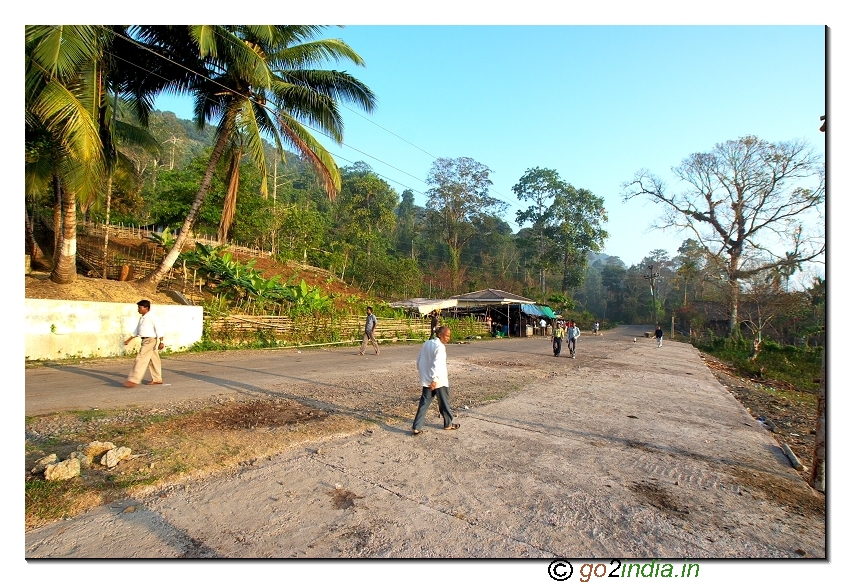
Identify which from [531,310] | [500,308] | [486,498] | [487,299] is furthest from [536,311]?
[486,498]

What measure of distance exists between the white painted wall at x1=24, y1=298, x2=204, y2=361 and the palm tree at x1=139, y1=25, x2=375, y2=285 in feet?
10.2

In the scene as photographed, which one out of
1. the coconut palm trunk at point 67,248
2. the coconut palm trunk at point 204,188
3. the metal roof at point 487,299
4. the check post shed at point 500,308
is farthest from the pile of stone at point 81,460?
the check post shed at point 500,308

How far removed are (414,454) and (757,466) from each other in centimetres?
373

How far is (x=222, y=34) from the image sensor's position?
11906 mm

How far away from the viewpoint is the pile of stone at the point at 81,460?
12.2 ft

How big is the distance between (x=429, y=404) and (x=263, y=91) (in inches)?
499

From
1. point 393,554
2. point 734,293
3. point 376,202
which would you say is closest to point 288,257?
point 376,202

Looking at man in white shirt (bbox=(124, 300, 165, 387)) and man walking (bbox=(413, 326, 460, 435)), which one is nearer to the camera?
man walking (bbox=(413, 326, 460, 435))

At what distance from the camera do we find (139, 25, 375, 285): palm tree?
506 inches

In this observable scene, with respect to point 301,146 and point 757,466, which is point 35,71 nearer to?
point 301,146

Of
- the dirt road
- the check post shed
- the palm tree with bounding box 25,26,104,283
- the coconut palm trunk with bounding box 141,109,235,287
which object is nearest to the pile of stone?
the dirt road

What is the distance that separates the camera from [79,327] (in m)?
10.7

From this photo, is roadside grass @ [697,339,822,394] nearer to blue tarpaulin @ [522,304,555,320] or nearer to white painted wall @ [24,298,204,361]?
blue tarpaulin @ [522,304,555,320]

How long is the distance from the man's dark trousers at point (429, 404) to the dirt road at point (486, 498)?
158 mm
